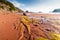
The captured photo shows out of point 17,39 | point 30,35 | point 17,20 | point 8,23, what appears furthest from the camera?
point 17,20

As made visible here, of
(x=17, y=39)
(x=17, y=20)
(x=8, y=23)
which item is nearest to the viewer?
(x=17, y=39)

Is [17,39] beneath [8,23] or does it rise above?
beneath

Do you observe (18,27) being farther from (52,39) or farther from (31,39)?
(52,39)

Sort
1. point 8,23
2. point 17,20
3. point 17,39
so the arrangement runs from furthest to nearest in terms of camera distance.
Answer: point 17,20 < point 8,23 < point 17,39

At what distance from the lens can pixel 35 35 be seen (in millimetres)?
10477

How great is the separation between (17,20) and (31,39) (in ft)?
7.22

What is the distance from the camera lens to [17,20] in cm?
1148

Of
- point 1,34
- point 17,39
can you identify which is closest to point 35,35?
point 17,39

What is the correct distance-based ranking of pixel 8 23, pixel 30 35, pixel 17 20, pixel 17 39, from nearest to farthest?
pixel 17 39, pixel 30 35, pixel 8 23, pixel 17 20

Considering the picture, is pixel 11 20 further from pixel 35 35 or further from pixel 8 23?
pixel 35 35

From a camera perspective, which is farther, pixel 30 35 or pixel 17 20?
pixel 17 20

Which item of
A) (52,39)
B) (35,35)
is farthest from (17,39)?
(52,39)

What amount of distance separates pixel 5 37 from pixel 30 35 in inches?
61.6

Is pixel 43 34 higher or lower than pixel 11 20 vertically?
lower
